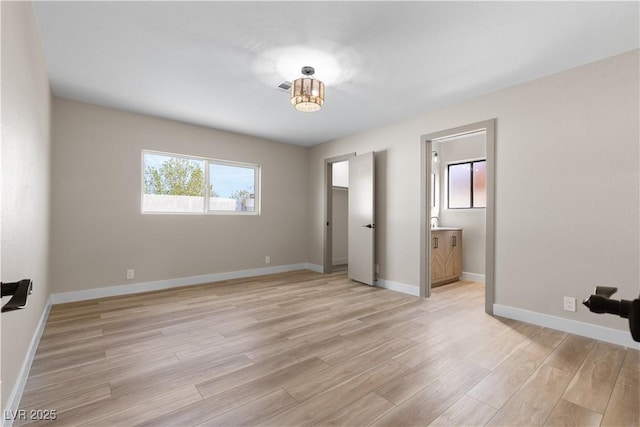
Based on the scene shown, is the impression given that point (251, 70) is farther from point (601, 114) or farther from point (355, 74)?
point (601, 114)

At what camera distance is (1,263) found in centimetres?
130

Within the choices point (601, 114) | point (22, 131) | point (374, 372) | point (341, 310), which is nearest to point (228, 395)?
point (374, 372)

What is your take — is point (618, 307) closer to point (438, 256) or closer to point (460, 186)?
point (438, 256)

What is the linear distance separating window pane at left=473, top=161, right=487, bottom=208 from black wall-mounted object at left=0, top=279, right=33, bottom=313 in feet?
18.5

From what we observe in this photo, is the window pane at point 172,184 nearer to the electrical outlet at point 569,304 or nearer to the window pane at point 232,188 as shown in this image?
the window pane at point 232,188

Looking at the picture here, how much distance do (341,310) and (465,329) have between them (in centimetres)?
123

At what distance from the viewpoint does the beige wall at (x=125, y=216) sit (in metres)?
3.51

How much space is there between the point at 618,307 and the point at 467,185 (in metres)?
5.17

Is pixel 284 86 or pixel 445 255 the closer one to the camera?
pixel 284 86

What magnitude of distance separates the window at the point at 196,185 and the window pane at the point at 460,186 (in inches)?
142

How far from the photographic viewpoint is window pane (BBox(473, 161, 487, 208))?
5164mm

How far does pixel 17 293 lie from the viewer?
813 millimetres

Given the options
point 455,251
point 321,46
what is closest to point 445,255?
point 455,251

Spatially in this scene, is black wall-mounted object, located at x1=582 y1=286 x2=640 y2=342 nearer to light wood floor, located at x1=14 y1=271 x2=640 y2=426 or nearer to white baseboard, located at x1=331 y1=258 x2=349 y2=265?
light wood floor, located at x1=14 y1=271 x2=640 y2=426
